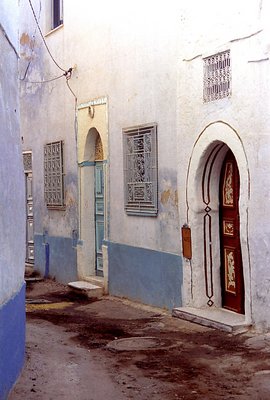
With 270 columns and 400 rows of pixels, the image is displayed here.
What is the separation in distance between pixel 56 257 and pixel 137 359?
22.3ft

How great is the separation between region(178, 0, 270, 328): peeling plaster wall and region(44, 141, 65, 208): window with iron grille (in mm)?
5087

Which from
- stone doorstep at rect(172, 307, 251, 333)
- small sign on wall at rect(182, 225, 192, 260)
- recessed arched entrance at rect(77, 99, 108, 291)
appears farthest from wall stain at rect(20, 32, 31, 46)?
stone doorstep at rect(172, 307, 251, 333)

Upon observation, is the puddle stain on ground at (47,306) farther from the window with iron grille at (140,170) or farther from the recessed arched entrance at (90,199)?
the window with iron grille at (140,170)

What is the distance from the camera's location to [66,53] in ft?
43.5

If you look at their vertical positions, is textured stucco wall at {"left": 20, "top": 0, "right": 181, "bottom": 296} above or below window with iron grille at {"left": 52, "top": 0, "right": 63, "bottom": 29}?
below

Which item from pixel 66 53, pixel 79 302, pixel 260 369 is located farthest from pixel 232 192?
pixel 66 53

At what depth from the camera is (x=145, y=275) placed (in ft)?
34.6

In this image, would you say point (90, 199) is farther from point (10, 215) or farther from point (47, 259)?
point (10, 215)

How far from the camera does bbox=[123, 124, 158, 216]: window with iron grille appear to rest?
408 inches

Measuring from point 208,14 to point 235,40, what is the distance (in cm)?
72

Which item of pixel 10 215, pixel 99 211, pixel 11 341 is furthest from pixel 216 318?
pixel 99 211

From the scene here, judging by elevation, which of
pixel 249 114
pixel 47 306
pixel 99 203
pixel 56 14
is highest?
pixel 56 14

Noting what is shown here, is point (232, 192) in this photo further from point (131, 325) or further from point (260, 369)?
point (260, 369)

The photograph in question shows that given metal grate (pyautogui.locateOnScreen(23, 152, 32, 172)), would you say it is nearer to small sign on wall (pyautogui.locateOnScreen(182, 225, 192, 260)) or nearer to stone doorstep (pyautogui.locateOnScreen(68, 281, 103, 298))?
stone doorstep (pyautogui.locateOnScreen(68, 281, 103, 298))
